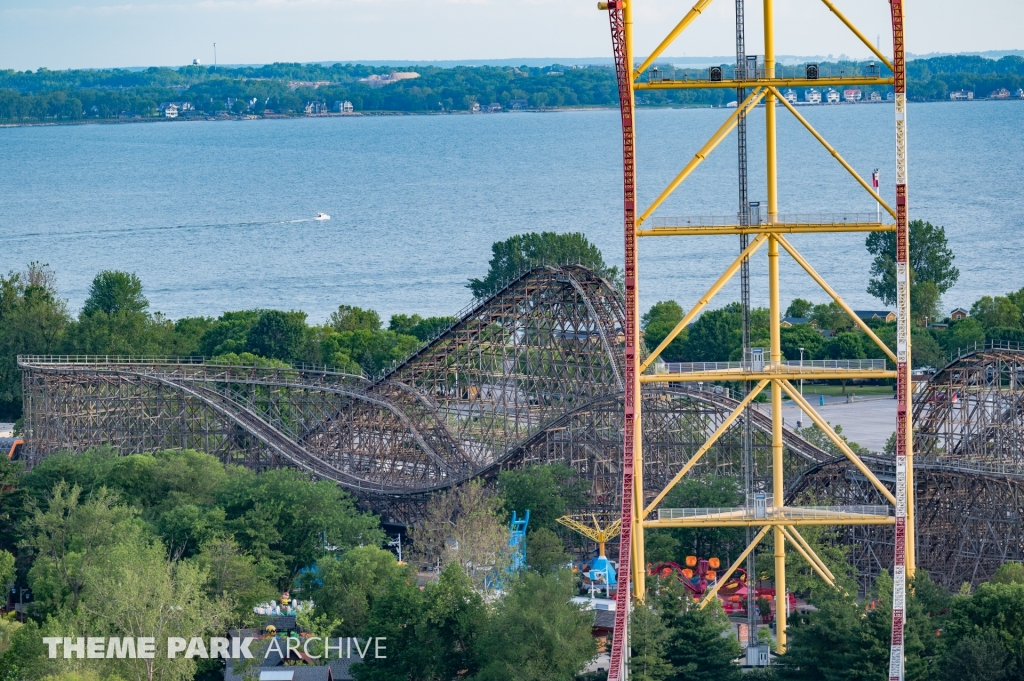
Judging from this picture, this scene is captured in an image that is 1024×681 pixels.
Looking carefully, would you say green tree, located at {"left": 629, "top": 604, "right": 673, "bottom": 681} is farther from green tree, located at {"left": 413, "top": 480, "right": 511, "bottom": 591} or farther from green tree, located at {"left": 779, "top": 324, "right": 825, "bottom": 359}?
green tree, located at {"left": 779, "top": 324, "right": 825, "bottom": 359}

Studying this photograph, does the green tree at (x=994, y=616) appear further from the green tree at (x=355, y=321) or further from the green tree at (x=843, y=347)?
the green tree at (x=355, y=321)

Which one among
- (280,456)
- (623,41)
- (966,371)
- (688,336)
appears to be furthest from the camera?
(688,336)

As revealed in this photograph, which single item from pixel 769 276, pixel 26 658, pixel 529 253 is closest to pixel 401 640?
pixel 26 658

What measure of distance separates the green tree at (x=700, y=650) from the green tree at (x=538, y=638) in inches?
74.2

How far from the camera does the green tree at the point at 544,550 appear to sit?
166 feet

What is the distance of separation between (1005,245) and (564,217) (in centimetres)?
4334

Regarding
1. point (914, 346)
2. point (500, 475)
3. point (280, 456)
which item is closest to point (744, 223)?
point (500, 475)

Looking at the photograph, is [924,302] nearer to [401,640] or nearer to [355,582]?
[355,582]

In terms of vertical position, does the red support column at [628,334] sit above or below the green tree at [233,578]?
above

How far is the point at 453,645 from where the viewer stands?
1642 inches

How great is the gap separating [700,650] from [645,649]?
166 centimetres

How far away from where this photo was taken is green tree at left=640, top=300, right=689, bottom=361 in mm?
94812

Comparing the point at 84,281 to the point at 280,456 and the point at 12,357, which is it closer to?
the point at 12,357

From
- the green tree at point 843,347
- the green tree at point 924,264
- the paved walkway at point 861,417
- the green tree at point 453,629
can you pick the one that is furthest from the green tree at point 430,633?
the green tree at point 924,264
